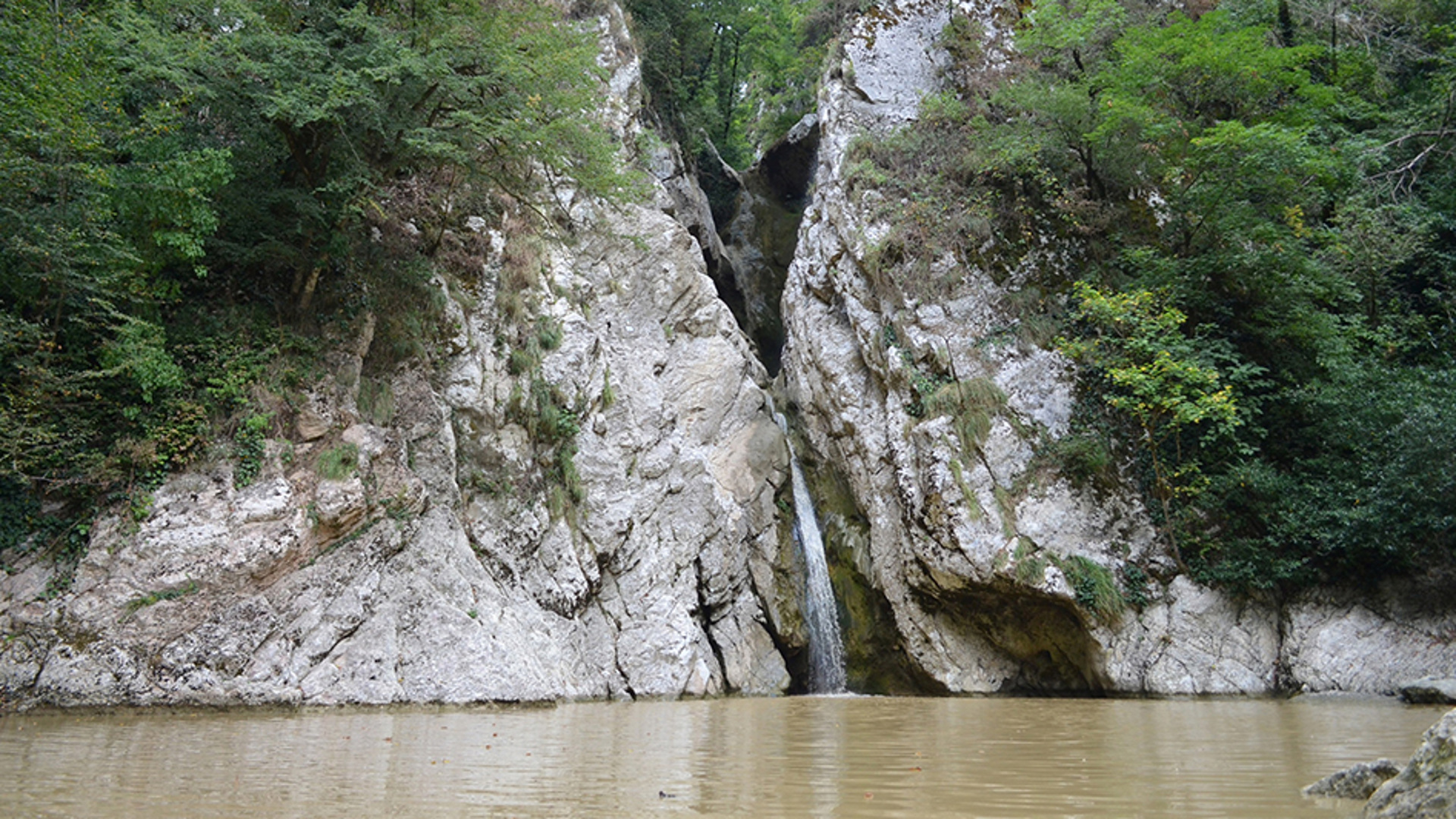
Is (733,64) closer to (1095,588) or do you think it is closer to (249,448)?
(1095,588)

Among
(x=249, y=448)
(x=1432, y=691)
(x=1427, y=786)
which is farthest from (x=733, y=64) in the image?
(x=1427, y=786)

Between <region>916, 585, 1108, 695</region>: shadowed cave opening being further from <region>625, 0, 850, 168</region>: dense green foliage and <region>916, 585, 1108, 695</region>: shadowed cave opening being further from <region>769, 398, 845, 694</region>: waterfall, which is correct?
<region>625, 0, 850, 168</region>: dense green foliage

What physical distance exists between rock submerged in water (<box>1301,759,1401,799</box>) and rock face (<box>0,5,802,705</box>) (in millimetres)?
9639

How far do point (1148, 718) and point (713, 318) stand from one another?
13648 mm

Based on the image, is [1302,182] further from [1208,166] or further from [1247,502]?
[1247,502]

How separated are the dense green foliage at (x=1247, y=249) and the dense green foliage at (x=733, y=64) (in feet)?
30.9

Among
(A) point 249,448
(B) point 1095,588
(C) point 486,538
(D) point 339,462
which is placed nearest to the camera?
(A) point 249,448

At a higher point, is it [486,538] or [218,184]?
[218,184]

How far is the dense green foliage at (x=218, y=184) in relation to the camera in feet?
32.3

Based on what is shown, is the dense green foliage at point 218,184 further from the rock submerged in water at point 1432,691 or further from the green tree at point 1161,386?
the rock submerged in water at point 1432,691

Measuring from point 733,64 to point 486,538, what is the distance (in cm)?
2400

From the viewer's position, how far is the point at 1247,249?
1584 centimetres

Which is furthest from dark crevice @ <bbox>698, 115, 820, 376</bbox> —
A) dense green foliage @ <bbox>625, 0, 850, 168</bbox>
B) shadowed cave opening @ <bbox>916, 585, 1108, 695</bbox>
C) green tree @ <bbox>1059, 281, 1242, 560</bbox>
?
shadowed cave opening @ <bbox>916, 585, 1108, 695</bbox>

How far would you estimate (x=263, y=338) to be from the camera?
12.2 m
